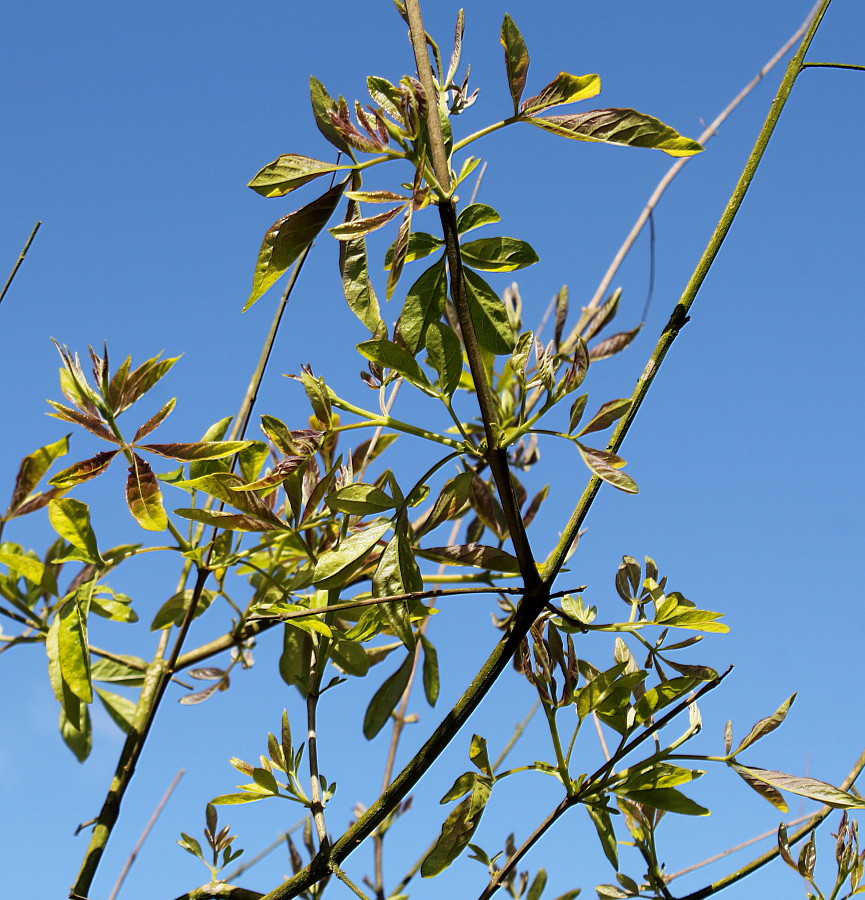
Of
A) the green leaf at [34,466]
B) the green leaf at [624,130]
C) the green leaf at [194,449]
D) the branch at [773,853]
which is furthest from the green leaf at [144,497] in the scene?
the branch at [773,853]

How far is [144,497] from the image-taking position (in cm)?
59

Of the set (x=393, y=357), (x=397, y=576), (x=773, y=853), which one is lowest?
(x=773, y=853)

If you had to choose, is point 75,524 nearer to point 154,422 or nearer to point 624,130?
point 154,422

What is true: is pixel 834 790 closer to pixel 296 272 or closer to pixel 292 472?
pixel 292 472

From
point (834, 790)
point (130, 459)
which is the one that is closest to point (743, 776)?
point (834, 790)

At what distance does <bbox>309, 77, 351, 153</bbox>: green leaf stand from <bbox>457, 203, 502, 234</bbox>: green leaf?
3.2 inches

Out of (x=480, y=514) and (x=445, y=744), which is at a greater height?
(x=480, y=514)

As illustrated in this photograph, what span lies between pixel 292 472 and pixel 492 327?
158mm

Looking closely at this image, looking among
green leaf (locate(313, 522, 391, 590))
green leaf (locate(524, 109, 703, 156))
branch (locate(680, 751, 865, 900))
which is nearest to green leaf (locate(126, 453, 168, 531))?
green leaf (locate(313, 522, 391, 590))

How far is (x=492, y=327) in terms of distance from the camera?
539 mm

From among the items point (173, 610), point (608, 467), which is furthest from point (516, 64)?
point (173, 610)

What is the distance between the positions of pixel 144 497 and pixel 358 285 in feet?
0.69

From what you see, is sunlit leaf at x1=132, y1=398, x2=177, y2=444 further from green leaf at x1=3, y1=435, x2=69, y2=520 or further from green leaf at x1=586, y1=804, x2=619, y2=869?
green leaf at x1=586, y1=804, x2=619, y2=869

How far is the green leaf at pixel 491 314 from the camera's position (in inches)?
21.1
